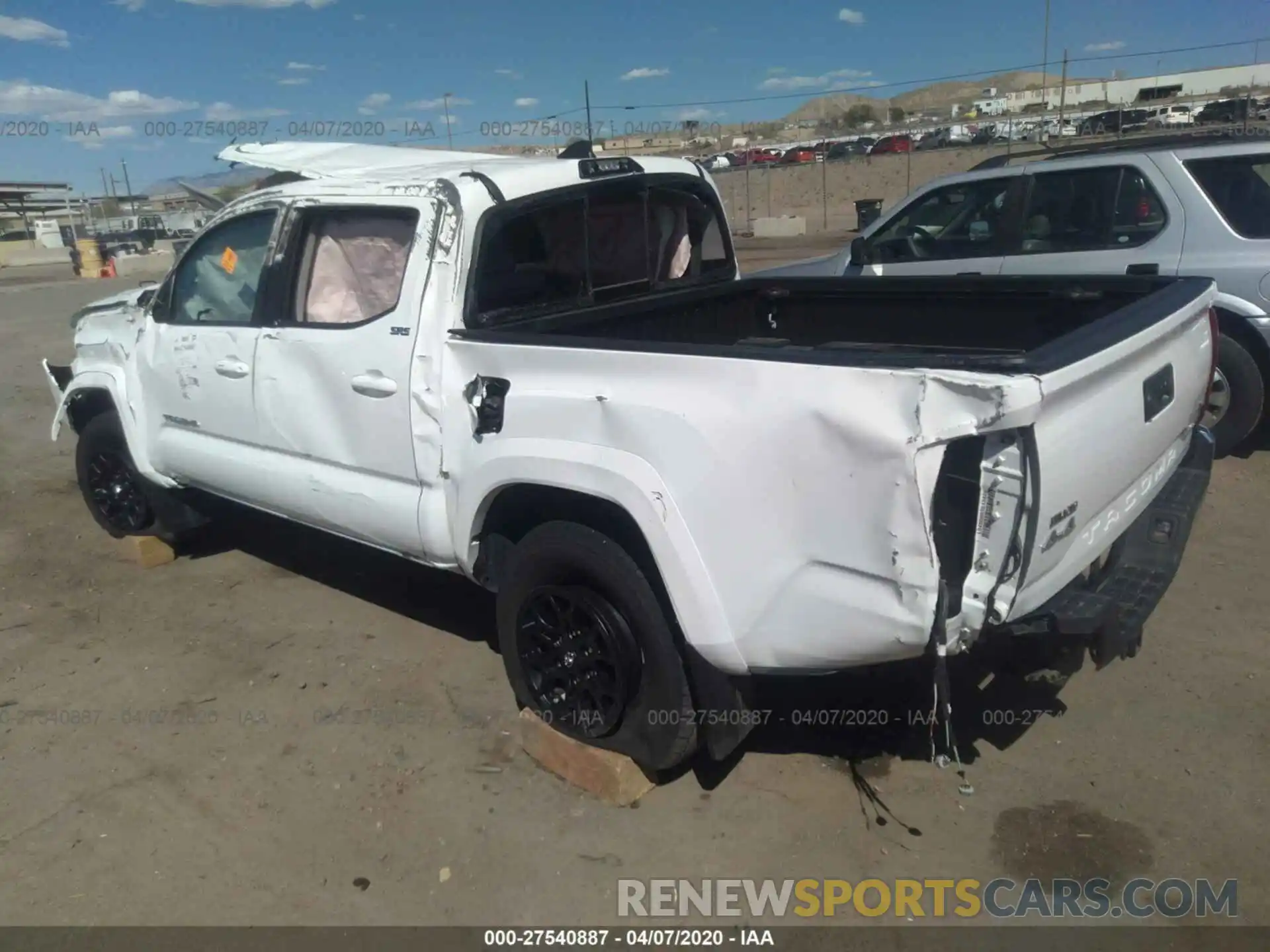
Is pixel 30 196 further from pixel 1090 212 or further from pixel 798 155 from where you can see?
pixel 1090 212

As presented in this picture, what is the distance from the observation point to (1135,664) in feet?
12.6

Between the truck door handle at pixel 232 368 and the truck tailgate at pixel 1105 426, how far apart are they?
3.19 m

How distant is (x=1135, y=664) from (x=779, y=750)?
150 cm

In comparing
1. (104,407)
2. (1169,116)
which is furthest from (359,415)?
(1169,116)

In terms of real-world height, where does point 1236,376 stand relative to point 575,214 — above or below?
below

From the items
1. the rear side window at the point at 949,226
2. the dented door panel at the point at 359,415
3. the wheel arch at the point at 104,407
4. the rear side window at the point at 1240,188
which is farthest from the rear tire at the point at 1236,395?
the wheel arch at the point at 104,407

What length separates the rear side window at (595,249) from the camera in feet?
11.8

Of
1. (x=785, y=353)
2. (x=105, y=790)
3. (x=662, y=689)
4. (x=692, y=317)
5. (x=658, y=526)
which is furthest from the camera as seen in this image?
(x=692, y=317)

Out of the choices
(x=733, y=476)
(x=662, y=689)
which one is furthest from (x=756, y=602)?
(x=662, y=689)

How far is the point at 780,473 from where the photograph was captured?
7.95 feet

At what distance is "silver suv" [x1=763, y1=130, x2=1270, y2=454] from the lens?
568 centimetres

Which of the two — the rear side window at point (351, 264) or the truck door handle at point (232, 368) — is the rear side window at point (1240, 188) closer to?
the rear side window at point (351, 264)

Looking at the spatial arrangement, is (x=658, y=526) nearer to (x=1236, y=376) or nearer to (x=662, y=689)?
(x=662, y=689)

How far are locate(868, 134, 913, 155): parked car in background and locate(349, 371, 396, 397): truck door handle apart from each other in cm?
4466
